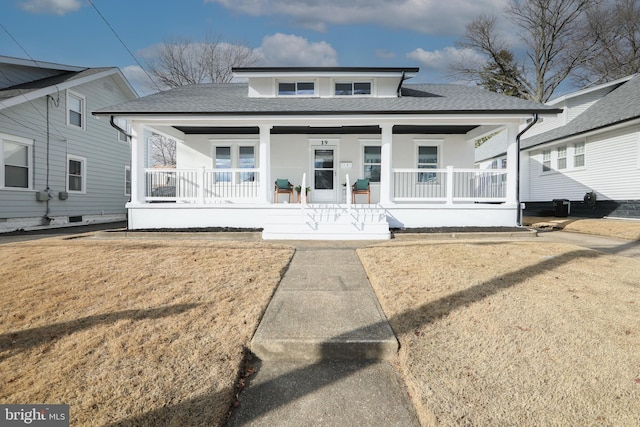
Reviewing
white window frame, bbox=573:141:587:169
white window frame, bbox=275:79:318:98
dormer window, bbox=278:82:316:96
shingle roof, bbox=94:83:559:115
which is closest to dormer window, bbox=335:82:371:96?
shingle roof, bbox=94:83:559:115

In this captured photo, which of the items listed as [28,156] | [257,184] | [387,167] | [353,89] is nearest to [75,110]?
→ [28,156]

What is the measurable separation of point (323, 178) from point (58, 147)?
10.2 metres

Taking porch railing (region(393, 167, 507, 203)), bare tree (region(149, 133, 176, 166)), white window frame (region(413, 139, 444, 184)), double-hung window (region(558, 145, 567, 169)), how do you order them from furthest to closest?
bare tree (region(149, 133, 176, 166)) → double-hung window (region(558, 145, 567, 169)) → white window frame (region(413, 139, 444, 184)) → porch railing (region(393, 167, 507, 203))

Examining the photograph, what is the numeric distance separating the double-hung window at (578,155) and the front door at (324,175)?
11.0 metres

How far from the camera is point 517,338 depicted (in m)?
2.76

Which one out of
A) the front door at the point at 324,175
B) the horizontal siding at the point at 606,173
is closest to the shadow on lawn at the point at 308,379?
the front door at the point at 324,175

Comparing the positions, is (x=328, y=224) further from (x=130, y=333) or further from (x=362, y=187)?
(x=130, y=333)

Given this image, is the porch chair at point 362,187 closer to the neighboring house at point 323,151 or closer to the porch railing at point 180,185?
the neighboring house at point 323,151

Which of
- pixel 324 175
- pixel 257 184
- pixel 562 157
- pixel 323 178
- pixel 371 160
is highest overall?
pixel 562 157

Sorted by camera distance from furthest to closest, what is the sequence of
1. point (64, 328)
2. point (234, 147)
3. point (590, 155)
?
1. point (590, 155)
2. point (234, 147)
3. point (64, 328)

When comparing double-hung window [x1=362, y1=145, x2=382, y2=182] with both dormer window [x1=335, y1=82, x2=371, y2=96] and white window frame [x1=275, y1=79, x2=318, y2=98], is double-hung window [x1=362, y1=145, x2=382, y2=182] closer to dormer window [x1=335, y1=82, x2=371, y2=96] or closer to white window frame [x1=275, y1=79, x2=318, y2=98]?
dormer window [x1=335, y1=82, x2=371, y2=96]

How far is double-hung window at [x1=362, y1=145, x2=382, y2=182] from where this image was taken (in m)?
11.5

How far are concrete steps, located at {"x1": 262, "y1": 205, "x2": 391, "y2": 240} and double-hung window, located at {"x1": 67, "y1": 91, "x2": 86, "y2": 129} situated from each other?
10.2 meters

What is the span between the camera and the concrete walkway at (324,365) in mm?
2014
